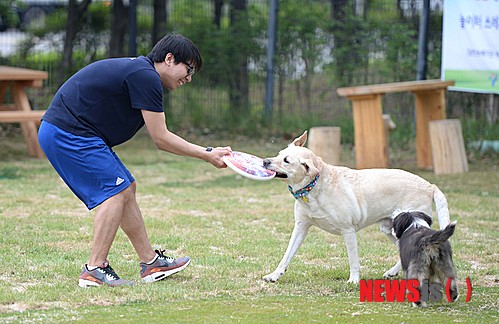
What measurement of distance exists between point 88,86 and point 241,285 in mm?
1665

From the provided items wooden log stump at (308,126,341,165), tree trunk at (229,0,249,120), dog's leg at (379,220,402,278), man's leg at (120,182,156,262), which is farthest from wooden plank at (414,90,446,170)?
man's leg at (120,182,156,262)

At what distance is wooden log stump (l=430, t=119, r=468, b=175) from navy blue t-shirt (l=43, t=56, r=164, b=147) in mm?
6335

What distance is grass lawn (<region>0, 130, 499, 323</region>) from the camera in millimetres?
4703

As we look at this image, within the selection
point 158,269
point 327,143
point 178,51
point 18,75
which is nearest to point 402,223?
point 158,269

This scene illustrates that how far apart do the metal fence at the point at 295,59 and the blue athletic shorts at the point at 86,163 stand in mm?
8870

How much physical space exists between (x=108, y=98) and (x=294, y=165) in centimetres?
128

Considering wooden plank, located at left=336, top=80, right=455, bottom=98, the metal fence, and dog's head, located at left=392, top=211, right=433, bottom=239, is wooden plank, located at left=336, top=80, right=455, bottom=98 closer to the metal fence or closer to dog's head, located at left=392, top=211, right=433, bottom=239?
the metal fence

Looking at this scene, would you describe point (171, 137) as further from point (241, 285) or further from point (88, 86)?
point (241, 285)

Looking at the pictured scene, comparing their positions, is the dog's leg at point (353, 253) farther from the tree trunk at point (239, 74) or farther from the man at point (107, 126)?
the tree trunk at point (239, 74)

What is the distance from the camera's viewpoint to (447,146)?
35.5 feet

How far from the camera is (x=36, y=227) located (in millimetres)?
7293

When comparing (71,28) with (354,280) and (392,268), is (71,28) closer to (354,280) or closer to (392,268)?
(392,268)

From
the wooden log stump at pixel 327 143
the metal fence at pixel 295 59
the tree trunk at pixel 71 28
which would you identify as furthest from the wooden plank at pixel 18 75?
the wooden log stump at pixel 327 143

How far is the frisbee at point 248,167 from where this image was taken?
5.16 m
